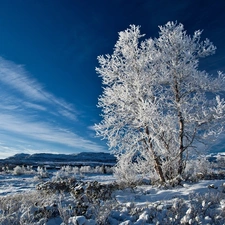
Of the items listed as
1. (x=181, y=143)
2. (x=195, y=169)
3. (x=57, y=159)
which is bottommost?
(x=195, y=169)

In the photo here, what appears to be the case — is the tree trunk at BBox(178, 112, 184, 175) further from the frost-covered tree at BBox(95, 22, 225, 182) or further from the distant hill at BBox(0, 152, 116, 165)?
the distant hill at BBox(0, 152, 116, 165)

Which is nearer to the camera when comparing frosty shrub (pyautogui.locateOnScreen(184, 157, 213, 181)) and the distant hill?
frosty shrub (pyautogui.locateOnScreen(184, 157, 213, 181))

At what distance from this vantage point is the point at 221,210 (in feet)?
16.9

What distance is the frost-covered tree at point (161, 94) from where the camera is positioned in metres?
10.1

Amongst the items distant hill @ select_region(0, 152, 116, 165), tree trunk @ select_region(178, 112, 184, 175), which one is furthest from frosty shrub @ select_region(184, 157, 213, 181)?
distant hill @ select_region(0, 152, 116, 165)

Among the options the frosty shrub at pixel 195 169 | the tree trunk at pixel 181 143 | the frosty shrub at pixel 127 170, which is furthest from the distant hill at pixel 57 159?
the tree trunk at pixel 181 143

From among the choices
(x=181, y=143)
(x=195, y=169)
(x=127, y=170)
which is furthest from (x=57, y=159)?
(x=181, y=143)

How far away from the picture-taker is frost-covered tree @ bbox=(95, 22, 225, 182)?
10.1 meters

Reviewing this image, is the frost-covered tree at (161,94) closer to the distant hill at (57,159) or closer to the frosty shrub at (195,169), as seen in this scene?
the frosty shrub at (195,169)

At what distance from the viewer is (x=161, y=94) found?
34.2 ft

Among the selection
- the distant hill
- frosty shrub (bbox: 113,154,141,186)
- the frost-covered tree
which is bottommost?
frosty shrub (bbox: 113,154,141,186)

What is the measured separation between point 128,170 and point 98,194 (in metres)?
4.35

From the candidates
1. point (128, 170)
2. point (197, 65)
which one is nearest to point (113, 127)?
point (128, 170)

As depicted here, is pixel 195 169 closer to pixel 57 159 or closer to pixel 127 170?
pixel 127 170
